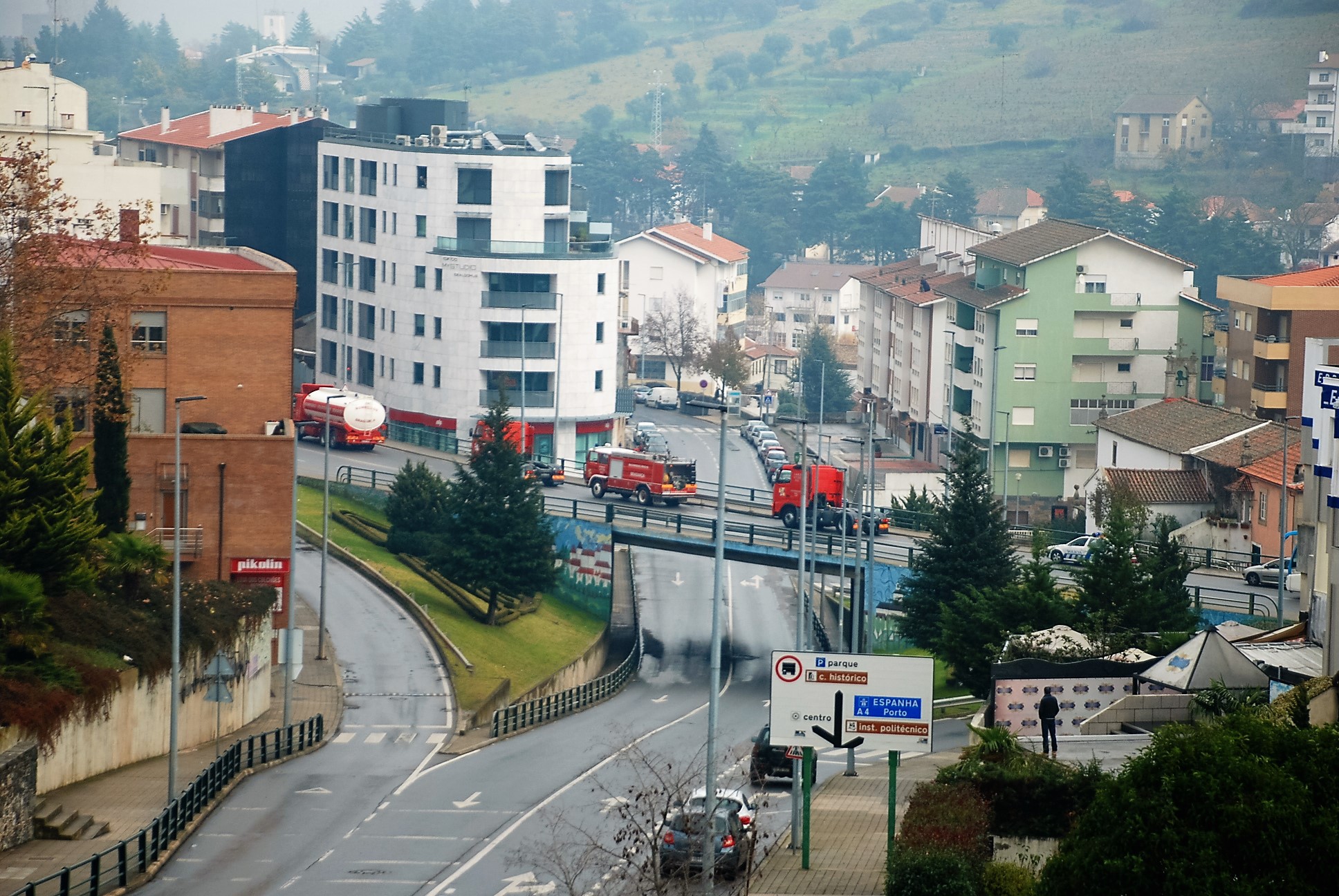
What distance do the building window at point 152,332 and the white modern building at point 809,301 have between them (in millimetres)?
121270

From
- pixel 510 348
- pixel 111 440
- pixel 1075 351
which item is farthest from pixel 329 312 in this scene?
pixel 111 440

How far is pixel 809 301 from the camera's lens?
181125 mm

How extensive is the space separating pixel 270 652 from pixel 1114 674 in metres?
24.4

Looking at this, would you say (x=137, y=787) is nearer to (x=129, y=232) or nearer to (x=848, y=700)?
(x=848, y=700)

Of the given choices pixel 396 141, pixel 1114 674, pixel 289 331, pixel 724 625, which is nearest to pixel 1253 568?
pixel 724 625

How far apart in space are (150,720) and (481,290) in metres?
56.8

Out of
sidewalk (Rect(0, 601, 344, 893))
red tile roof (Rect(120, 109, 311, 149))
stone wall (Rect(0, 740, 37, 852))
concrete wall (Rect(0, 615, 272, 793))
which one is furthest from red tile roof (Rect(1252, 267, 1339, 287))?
stone wall (Rect(0, 740, 37, 852))

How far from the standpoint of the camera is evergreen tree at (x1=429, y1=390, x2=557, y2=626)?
66562 millimetres

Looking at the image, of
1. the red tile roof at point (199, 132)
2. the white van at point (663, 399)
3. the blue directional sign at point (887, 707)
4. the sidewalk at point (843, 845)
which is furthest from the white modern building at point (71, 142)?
the blue directional sign at point (887, 707)

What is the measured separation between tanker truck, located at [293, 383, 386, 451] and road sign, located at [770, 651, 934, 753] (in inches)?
2249

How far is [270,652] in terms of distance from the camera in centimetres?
5209

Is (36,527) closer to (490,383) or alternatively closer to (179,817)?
(179,817)

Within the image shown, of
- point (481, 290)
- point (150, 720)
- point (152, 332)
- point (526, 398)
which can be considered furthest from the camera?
point (481, 290)

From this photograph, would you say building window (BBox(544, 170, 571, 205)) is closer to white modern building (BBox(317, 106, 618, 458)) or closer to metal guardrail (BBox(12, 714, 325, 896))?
white modern building (BBox(317, 106, 618, 458))
